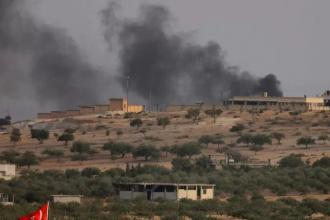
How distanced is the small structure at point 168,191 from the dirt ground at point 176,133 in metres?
24.7

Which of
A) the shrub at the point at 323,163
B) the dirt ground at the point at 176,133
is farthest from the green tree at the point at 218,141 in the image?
the shrub at the point at 323,163

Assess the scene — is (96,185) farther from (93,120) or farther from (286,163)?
(93,120)

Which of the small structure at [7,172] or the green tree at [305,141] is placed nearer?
the small structure at [7,172]

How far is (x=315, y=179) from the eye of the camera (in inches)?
3349

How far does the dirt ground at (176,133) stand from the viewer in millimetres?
107750

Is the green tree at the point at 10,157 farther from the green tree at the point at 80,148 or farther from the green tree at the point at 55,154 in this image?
the green tree at the point at 80,148

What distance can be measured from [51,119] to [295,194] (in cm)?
7950

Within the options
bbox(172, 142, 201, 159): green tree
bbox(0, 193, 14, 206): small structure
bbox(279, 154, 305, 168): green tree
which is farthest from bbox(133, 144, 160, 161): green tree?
bbox(0, 193, 14, 206): small structure

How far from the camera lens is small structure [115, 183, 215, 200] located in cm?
7356

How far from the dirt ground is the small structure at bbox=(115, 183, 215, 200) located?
24.7 m

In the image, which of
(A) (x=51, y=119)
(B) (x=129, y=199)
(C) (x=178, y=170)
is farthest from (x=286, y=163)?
(A) (x=51, y=119)

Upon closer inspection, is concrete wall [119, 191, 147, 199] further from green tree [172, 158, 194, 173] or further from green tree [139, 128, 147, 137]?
green tree [139, 128, 147, 137]

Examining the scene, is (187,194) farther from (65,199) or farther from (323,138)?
(323,138)

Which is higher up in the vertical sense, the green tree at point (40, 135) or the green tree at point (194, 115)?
the green tree at point (194, 115)
